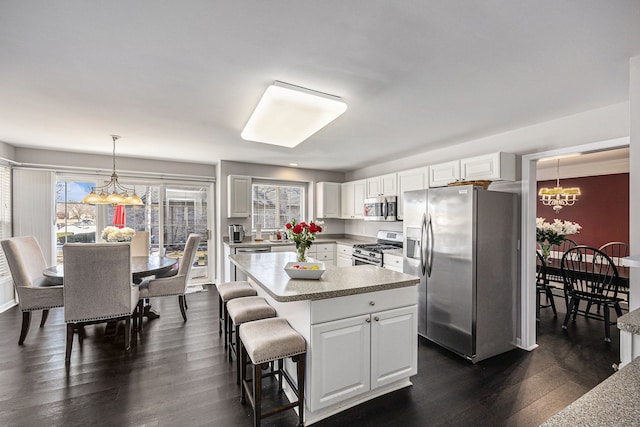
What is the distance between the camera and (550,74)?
1924 mm

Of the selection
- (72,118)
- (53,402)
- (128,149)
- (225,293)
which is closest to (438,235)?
(225,293)

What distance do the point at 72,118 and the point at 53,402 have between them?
100 inches

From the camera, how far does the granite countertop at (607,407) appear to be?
2.32 ft

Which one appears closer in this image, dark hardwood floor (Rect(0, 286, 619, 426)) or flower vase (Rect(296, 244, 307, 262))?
dark hardwood floor (Rect(0, 286, 619, 426))

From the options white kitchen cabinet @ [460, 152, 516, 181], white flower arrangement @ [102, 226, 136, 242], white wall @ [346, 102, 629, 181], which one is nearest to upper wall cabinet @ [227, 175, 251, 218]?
white flower arrangement @ [102, 226, 136, 242]

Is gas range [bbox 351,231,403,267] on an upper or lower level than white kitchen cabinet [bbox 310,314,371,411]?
upper

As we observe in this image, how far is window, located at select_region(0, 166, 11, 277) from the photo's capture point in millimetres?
3971

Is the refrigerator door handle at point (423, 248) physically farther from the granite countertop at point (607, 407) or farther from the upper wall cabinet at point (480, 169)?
the granite countertop at point (607, 407)

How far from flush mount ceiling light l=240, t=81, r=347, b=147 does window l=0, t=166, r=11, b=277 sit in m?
4.19

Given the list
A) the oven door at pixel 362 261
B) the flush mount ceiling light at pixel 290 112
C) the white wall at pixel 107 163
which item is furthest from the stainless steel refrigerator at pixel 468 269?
the white wall at pixel 107 163

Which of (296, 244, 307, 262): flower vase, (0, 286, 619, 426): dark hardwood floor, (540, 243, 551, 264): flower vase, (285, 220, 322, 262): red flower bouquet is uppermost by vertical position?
(285, 220, 322, 262): red flower bouquet

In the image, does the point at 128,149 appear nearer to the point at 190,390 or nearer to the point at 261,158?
the point at 261,158

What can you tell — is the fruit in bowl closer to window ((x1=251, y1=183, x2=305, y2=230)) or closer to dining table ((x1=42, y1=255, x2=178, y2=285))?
dining table ((x1=42, y1=255, x2=178, y2=285))

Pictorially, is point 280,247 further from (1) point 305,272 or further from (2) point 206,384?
(1) point 305,272
